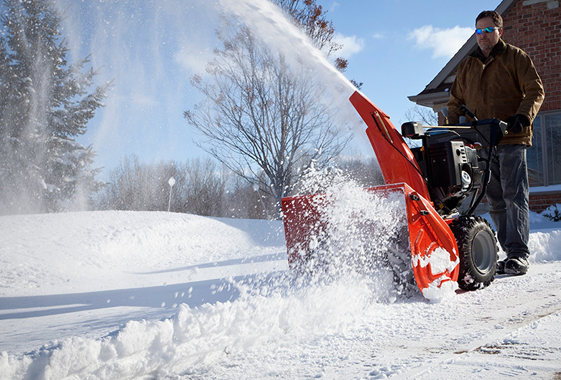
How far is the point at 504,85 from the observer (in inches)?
148

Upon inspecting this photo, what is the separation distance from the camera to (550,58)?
8.65m

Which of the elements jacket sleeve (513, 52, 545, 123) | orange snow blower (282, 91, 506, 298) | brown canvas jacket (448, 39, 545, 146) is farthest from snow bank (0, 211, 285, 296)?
jacket sleeve (513, 52, 545, 123)

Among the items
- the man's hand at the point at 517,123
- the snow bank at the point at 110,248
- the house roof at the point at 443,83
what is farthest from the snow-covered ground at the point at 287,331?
the house roof at the point at 443,83

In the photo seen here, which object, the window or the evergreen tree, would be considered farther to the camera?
the evergreen tree

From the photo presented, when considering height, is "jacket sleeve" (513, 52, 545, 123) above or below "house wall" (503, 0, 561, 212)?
below

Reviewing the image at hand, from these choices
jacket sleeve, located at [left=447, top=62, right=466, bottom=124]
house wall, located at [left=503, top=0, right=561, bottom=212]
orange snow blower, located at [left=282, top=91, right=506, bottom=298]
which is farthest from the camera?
house wall, located at [left=503, top=0, right=561, bottom=212]

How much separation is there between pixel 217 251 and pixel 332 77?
568 centimetres

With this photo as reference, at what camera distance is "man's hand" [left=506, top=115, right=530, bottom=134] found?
3.46m

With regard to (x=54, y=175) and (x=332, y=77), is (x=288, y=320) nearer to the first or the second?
(x=332, y=77)

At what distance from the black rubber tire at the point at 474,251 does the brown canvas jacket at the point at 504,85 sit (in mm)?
1058

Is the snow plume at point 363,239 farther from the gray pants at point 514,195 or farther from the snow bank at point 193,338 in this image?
the gray pants at point 514,195

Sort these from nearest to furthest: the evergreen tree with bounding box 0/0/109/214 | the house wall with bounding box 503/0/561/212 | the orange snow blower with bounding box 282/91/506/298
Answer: the orange snow blower with bounding box 282/91/506/298 < the house wall with bounding box 503/0/561/212 < the evergreen tree with bounding box 0/0/109/214

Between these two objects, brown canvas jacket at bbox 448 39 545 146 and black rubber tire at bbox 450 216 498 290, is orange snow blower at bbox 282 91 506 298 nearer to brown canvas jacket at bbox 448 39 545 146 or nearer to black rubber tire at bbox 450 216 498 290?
black rubber tire at bbox 450 216 498 290

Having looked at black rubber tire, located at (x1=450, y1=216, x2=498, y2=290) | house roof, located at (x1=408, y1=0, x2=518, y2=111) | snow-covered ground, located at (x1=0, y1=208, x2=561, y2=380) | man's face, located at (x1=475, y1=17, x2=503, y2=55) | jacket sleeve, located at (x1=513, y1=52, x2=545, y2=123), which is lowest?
snow-covered ground, located at (x1=0, y1=208, x2=561, y2=380)
